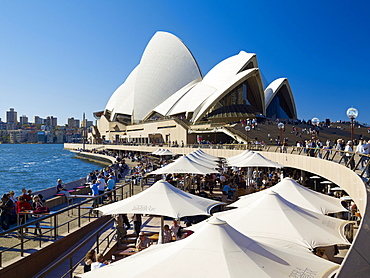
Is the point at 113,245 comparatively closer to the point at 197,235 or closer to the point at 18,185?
the point at 197,235

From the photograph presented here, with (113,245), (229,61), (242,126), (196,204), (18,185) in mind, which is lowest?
(18,185)

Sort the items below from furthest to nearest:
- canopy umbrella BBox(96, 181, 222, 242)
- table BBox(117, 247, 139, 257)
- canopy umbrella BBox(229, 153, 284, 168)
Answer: canopy umbrella BBox(229, 153, 284, 168)
table BBox(117, 247, 139, 257)
canopy umbrella BBox(96, 181, 222, 242)

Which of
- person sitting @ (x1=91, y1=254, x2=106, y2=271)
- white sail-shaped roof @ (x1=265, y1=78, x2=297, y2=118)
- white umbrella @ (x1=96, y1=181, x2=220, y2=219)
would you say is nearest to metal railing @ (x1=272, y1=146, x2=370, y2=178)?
white umbrella @ (x1=96, y1=181, x2=220, y2=219)

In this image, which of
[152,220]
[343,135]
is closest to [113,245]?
[152,220]

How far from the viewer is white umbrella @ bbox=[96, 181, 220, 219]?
6676 mm

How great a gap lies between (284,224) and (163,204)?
2693 millimetres

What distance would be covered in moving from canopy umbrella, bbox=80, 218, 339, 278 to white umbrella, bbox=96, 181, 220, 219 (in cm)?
304


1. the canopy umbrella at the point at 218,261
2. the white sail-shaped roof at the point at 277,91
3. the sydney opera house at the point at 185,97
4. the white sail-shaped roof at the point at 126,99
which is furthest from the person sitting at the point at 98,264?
the white sail-shaped roof at the point at 126,99

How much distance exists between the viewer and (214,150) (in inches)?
1137

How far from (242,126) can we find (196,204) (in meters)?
31.5

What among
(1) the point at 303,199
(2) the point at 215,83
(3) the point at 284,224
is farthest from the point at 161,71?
(3) the point at 284,224

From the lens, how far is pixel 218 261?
3098 mm

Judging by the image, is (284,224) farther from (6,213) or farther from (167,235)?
(6,213)

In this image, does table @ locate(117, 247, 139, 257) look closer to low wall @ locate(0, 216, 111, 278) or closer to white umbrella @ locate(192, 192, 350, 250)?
low wall @ locate(0, 216, 111, 278)
